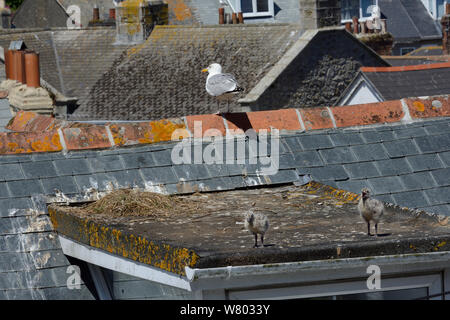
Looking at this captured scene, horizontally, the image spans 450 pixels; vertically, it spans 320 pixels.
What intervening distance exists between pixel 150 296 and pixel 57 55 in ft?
93.6

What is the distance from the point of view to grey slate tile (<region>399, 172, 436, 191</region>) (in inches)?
300

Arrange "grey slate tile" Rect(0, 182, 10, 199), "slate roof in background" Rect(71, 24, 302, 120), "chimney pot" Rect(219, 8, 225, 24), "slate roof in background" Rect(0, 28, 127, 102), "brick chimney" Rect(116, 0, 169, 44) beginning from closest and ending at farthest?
1. "grey slate tile" Rect(0, 182, 10, 199)
2. "slate roof in background" Rect(71, 24, 302, 120)
3. "slate roof in background" Rect(0, 28, 127, 102)
4. "brick chimney" Rect(116, 0, 169, 44)
5. "chimney pot" Rect(219, 8, 225, 24)

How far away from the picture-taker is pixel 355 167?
25.8 feet


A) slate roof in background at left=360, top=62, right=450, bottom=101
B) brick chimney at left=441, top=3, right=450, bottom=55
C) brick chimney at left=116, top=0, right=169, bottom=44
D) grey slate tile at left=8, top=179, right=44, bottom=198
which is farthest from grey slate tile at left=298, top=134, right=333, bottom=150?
brick chimney at left=441, top=3, right=450, bottom=55

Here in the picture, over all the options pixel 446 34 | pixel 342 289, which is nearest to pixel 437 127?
pixel 342 289

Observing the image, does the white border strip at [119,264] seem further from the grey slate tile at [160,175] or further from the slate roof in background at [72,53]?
the slate roof in background at [72,53]

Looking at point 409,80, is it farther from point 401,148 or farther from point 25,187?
point 25,187

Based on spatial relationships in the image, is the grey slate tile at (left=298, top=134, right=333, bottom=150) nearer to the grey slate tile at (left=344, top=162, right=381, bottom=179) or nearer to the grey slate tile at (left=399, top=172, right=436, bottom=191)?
the grey slate tile at (left=344, top=162, right=381, bottom=179)

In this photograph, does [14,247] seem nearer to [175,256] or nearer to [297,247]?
[175,256]

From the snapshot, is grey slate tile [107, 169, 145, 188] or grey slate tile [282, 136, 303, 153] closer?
grey slate tile [107, 169, 145, 188]

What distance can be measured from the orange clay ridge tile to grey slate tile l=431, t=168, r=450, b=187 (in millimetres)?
938

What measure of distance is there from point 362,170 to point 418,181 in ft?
1.48

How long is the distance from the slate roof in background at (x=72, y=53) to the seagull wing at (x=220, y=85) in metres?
18.6

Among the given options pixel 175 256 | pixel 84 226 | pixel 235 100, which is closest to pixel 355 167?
pixel 84 226
